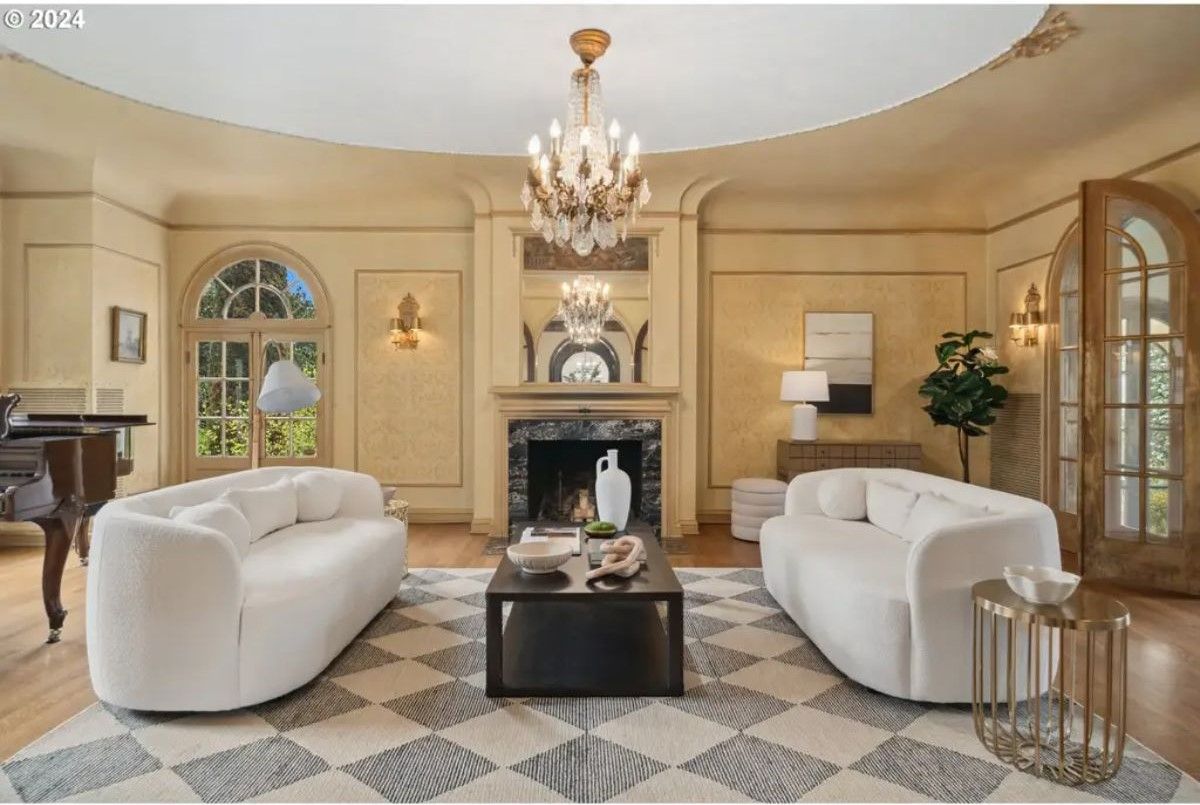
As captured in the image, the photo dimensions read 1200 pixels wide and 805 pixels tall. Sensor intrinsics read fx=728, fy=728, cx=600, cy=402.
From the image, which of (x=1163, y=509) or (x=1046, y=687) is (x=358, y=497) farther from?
(x=1163, y=509)

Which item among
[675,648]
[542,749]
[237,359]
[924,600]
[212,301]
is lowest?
[542,749]

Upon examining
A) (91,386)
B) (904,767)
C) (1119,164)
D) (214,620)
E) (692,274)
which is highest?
(1119,164)

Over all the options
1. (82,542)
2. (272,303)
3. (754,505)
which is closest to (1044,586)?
(754,505)

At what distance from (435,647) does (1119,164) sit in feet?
16.2

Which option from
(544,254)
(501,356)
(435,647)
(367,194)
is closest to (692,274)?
(544,254)

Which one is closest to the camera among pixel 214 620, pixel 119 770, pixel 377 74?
pixel 119 770

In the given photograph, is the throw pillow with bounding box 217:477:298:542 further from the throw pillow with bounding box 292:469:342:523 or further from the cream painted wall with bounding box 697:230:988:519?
the cream painted wall with bounding box 697:230:988:519

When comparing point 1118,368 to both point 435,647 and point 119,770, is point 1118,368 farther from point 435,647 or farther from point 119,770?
point 119,770

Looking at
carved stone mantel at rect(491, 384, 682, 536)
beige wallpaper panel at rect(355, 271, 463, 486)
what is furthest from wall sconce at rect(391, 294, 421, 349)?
carved stone mantel at rect(491, 384, 682, 536)

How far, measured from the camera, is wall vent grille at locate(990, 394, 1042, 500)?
5.47 metres

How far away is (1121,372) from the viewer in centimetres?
425

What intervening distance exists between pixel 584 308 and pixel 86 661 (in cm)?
379

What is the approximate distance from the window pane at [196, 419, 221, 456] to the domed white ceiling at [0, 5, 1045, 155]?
9.04ft

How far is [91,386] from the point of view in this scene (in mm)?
5125
